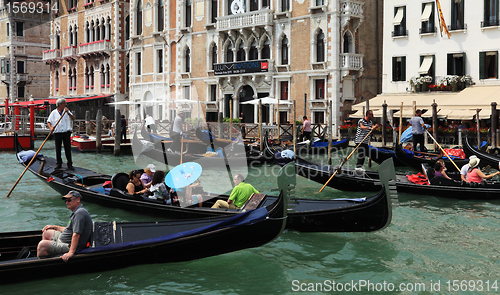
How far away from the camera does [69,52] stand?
100 feet

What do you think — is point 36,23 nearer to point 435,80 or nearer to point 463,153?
point 435,80

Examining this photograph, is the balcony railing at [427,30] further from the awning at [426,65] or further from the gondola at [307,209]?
the gondola at [307,209]

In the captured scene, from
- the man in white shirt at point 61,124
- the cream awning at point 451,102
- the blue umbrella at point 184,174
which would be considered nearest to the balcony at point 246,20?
the cream awning at point 451,102

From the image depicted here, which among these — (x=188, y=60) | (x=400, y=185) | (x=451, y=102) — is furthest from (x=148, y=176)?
(x=188, y=60)

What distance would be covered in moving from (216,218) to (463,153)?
812 centimetres

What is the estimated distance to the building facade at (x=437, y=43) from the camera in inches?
Answer: 634

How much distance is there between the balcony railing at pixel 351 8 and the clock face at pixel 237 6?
14.9ft

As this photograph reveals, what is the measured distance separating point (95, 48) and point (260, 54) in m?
11.7

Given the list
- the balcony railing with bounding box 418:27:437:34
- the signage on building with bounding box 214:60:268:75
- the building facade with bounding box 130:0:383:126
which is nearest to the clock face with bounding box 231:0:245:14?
the building facade with bounding box 130:0:383:126

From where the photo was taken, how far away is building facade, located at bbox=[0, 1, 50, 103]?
34.5 metres

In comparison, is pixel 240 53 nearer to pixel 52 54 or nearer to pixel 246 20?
pixel 246 20

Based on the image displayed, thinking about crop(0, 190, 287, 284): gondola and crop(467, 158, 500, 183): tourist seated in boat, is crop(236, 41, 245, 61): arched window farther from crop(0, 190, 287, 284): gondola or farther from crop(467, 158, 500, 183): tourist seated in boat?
crop(0, 190, 287, 284): gondola

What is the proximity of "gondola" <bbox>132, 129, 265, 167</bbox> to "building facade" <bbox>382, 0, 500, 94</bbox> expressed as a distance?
702 centimetres

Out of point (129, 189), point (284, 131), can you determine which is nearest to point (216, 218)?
point (129, 189)
